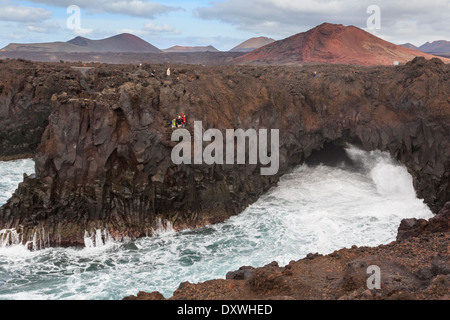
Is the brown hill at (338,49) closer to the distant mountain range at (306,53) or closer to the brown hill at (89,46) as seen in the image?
the distant mountain range at (306,53)

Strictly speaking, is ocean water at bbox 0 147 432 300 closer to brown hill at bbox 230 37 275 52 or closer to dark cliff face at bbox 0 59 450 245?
dark cliff face at bbox 0 59 450 245

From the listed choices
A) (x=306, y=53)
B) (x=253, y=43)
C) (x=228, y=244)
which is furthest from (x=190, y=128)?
(x=253, y=43)

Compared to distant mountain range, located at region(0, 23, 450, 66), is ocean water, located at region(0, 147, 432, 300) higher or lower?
lower

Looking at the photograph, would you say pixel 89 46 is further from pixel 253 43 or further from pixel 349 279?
pixel 349 279

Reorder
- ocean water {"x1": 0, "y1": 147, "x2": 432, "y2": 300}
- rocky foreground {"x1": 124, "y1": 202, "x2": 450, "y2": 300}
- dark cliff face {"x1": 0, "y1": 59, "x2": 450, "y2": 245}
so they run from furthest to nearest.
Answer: dark cliff face {"x1": 0, "y1": 59, "x2": 450, "y2": 245} < ocean water {"x1": 0, "y1": 147, "x2": 432, "y2": 300} < rocky foreground {"x1": 124, "y1": 202, "x2": 450, "y2": 300}

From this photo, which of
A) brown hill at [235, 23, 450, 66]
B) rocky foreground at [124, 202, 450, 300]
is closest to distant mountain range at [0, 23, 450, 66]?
brown hill at [235, 23, 450, 66]

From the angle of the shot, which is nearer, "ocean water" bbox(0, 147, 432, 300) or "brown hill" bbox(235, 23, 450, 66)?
"ocean water" bbox(0, 147, 432, 300)

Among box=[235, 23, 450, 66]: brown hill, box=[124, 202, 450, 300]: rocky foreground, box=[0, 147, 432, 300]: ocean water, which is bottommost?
box=[0, 147, 432, 300]: ocean water
